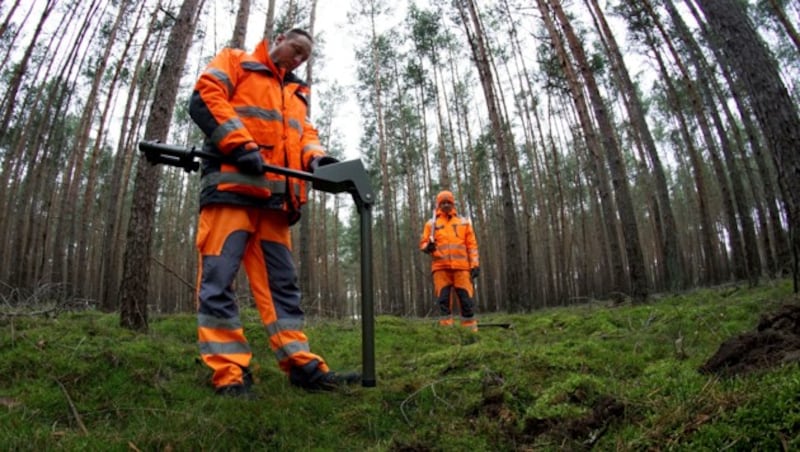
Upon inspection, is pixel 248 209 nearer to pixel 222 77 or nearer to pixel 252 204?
pixel 252 204

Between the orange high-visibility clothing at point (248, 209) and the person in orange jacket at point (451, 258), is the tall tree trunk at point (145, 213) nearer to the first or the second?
the orange high-visibility clothing at point (248, 209)

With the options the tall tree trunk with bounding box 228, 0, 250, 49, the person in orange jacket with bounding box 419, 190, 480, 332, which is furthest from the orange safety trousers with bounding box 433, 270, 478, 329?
the tall tree trunk with bounding box 228, 0, 250, 49

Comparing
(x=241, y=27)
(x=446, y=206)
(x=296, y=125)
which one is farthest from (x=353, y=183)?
(x=241, y=27)

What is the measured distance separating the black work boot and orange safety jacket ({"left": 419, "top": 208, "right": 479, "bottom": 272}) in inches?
180

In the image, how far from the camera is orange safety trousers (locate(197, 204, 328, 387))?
2.56m

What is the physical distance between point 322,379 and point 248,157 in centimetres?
139

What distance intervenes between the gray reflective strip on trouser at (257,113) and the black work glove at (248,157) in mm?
419

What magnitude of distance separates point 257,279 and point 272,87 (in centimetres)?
130

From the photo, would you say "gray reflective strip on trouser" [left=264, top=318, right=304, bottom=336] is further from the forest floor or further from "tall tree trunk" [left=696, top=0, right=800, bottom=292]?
"tall tree trunk" [left=696, top=0, right=800, bottom=292]

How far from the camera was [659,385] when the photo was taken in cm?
190

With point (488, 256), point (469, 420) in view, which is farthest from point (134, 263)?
point (488, 256)

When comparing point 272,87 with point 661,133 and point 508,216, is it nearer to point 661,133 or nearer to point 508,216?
point 508,216

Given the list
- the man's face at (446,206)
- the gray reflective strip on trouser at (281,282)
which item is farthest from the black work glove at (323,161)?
the man's face at (446,206)

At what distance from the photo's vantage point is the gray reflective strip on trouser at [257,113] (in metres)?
2.95
